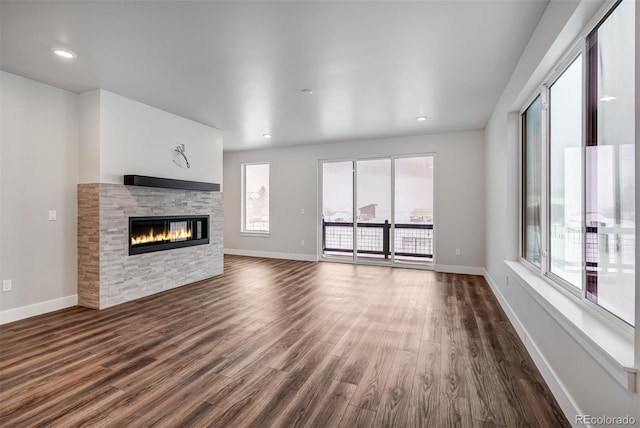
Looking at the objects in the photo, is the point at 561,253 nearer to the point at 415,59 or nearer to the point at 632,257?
the point at 632,257

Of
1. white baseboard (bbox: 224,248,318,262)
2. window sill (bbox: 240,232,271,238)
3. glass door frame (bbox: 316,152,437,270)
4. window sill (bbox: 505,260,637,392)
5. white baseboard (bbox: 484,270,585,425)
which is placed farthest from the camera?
window sill (bbox: 240,232,271,238)

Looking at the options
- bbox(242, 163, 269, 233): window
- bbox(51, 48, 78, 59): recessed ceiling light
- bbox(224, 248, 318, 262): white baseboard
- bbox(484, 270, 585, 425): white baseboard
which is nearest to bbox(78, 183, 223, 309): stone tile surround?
bbox(51, 48, 78, 59): recessed ceiling light

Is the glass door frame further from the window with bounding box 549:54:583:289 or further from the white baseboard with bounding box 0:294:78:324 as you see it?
the white baseboard with bounding box 0:294:78:324

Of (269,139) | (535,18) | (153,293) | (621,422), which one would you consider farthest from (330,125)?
(621,422)

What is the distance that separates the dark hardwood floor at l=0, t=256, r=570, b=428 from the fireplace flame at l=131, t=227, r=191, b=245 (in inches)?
32.5

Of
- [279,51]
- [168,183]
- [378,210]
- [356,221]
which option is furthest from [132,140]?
[378,210]

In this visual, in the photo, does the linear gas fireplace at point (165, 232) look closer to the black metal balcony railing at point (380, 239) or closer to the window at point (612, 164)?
the black metal balcony railing at point (380, 239)

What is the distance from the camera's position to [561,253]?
2.44m

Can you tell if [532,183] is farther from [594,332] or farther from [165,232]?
[165,232]

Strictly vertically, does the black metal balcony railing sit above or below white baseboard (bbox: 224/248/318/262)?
above

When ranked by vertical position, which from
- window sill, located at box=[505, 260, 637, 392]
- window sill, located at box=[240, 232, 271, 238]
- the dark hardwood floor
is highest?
window sill, located at box=[240, 232, 271, 238]

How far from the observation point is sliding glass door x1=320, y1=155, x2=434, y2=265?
20.5 ft

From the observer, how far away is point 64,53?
2.93 meters

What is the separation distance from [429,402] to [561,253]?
159 cm
